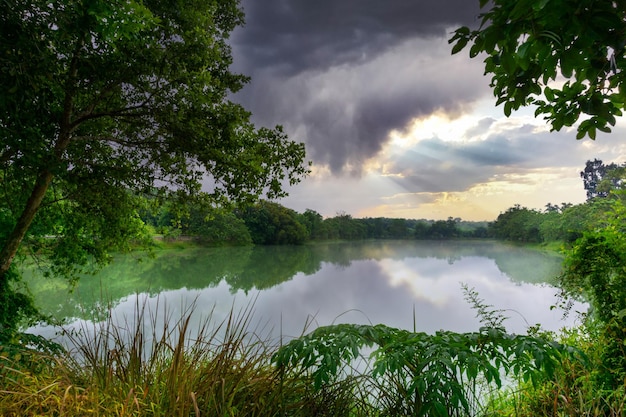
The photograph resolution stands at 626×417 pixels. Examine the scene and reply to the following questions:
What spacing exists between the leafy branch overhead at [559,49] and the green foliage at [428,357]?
104 cm

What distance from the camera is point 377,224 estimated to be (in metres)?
57.7

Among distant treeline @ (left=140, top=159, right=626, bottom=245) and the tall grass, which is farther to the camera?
distant treeline @ (left=140, top=159, right=626, bottom=245)

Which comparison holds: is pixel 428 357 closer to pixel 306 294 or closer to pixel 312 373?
pixel 312 373

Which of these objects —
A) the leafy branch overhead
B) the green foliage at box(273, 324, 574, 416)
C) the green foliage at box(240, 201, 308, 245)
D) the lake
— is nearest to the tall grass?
the green foliage at box(273, 324, 574, 416)

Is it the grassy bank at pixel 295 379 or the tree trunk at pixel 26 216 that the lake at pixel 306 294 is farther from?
the grassy bank at pixel 295 379

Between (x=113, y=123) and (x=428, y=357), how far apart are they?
5064mm

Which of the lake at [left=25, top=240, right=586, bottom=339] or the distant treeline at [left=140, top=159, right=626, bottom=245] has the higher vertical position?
the distant treeline at [left=140, top=159, right=626, bottom=245]

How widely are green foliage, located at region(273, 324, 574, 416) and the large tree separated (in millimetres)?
2404

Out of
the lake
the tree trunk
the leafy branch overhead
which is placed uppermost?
the leafy branch overhead

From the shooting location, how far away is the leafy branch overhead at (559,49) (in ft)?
3.05

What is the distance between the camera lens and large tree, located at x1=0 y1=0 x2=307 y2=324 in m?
2.38

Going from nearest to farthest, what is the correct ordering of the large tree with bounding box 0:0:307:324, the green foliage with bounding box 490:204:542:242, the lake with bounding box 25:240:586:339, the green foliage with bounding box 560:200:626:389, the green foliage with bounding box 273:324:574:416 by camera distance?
the green foliage with bounding box 273:324:574:416, the green foliage with bounding box 560:200:626:389, the large tree with bounding box 0:0:307:324, the lake with bounding box 25:240:586:339, the green foliage with bounding box 490:204:542:242

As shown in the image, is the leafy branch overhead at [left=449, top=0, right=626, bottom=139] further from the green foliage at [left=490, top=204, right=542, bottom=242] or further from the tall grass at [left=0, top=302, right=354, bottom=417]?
the green foliage at [left=490, top=204, right=542, bottom=242]

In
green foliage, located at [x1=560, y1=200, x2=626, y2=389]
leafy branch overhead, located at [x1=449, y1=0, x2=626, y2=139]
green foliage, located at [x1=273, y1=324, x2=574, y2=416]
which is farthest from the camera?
green foliage, located at [x1=560, y1=200, x2=626, y2=389]
